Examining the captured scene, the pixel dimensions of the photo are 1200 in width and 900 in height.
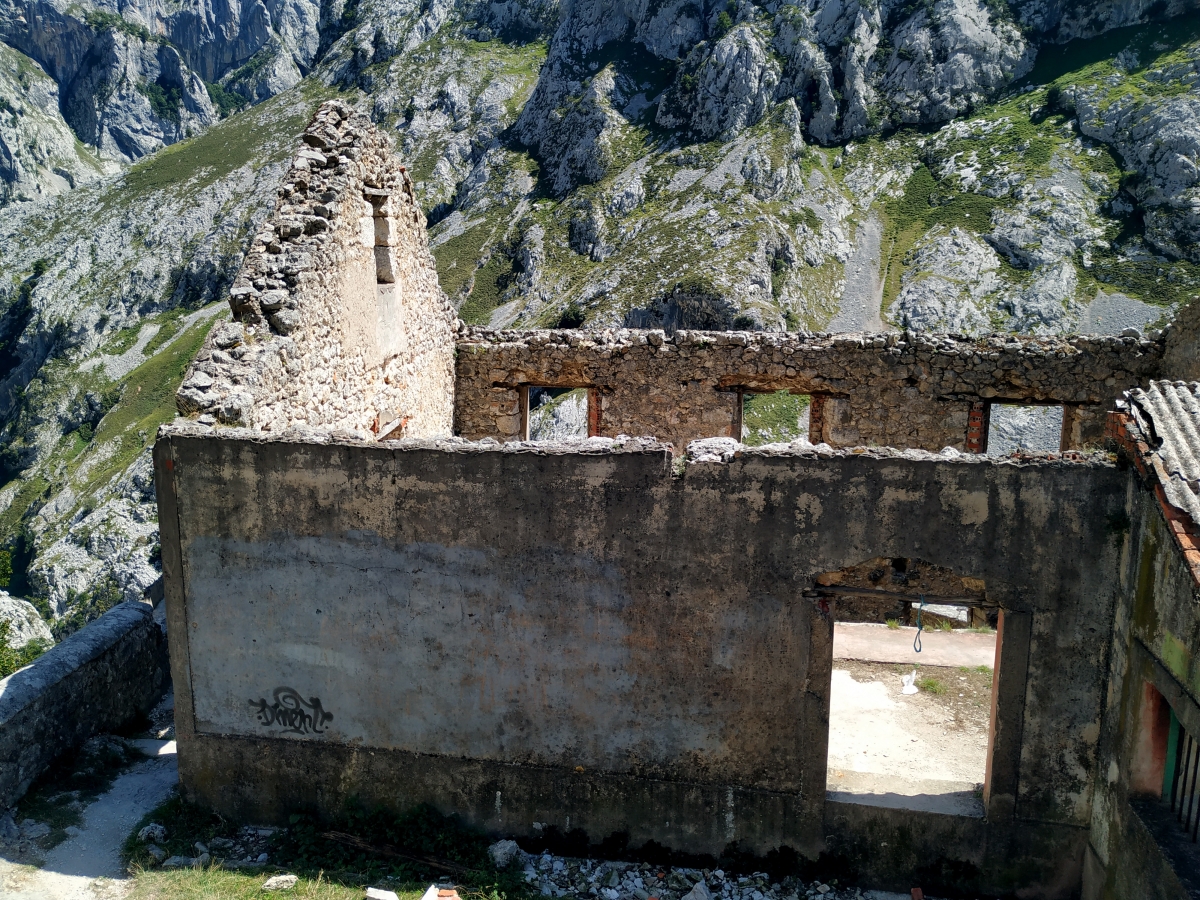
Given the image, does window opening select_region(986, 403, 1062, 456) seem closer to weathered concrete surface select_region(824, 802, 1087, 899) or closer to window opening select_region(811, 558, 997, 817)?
window opening select_region(811, 558, 997, 817)

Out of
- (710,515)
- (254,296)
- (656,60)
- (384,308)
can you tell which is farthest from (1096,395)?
(656,60)

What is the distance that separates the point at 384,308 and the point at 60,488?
2614 inches

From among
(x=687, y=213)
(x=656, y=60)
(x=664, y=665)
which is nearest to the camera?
(x=664, y=665)

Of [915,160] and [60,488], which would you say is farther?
[60,488]

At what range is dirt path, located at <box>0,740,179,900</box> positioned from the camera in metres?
6.30

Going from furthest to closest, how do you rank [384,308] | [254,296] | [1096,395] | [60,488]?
[60,488], [1096,395], [384,308], [254,296]

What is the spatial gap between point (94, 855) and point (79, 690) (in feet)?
5.91

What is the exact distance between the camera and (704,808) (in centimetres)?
657

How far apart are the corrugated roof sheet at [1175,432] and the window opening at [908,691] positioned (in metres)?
1.42

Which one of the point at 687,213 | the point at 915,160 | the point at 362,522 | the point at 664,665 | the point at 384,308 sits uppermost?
the point at 915,160

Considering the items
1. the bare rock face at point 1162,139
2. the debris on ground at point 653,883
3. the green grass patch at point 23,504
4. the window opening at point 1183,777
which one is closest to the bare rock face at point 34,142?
the green grass patch at point 23,504

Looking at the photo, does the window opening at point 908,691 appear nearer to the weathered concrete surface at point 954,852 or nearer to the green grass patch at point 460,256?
the weathered concrete surface at point 954,852

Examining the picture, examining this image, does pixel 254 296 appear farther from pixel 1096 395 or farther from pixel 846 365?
pixel 1096 395

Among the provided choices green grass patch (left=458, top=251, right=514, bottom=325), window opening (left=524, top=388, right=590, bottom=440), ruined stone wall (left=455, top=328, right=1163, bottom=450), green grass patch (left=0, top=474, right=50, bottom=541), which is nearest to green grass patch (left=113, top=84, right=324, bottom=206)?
green grass patch (left=0, top=474, right=50, bottom=541)
